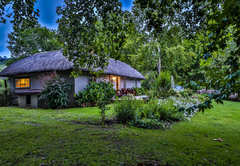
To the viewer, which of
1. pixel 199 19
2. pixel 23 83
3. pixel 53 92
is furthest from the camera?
pixel 23 83

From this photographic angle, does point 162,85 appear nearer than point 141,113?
No

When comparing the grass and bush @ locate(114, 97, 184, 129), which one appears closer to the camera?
the grass

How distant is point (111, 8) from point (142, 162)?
3.67 metres

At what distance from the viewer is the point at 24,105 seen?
10164mm

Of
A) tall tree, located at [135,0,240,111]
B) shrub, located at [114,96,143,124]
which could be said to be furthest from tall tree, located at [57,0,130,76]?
shrub, located at [114,96,143,124]

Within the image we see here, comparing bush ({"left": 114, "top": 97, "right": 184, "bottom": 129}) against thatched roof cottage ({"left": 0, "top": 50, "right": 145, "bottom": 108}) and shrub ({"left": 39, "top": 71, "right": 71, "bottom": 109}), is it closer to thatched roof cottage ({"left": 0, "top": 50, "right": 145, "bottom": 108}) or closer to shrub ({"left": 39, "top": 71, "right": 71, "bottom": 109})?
thatched roof cottage ({"left": 0, "top": 50, "right": 145, "bottom": 108})

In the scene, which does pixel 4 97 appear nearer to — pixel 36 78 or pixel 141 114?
pixel 36 78

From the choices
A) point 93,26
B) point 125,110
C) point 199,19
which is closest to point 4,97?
point 125,110

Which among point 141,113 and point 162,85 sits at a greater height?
point 162,85

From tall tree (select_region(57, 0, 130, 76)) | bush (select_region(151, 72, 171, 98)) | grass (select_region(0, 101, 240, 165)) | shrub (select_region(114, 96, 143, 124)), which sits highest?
tall tree (select_region(57, 0, 130, 76))

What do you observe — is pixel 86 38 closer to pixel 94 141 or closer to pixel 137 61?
pixel 94 141

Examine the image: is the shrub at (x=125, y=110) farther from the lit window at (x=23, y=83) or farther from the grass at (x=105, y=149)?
the lit window at (x=23, y=83)

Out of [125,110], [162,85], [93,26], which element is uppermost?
[93,26]

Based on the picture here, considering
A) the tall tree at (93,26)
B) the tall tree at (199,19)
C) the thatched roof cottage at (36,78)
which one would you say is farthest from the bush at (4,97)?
the tall tree at (199,19)
